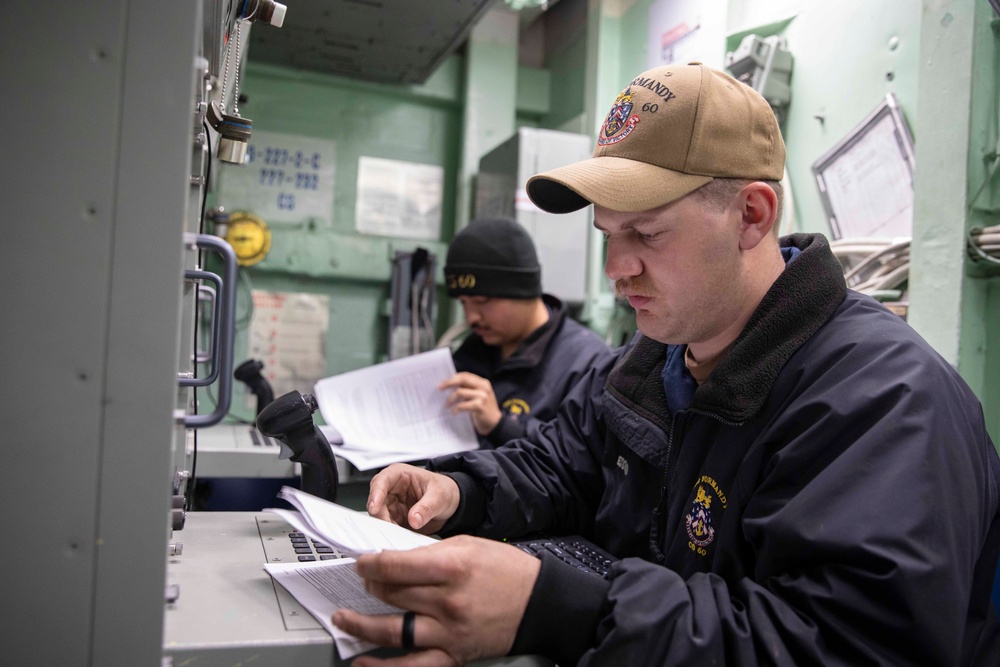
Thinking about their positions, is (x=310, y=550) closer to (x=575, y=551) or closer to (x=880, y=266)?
(x=575, y=551)

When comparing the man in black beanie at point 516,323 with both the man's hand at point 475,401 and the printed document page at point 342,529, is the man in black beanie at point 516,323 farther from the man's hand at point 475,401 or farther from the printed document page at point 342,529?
the printed document page at point 342,529

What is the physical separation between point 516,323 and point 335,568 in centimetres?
139

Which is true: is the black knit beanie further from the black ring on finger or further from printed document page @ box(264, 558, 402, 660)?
the black ring on finger

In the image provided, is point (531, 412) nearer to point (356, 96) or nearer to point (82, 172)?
point (82, 172)

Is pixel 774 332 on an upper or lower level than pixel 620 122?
lower

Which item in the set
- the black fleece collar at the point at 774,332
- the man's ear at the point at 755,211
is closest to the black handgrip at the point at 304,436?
the black fleece collar at the point at 774,332

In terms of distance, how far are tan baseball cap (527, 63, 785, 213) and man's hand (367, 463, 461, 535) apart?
0.50 meters

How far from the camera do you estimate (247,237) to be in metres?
2.96

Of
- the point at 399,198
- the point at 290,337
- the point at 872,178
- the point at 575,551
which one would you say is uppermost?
the point at 399,198

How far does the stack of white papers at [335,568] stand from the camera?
710 millimetres

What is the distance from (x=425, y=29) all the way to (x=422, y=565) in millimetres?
2261

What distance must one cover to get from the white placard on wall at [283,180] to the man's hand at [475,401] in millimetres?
1510

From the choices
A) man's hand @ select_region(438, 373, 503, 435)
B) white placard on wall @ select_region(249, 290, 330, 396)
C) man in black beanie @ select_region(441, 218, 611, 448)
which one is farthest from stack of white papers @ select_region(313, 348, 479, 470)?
white placard on wall @ select_region(249, 290, 330, 396)

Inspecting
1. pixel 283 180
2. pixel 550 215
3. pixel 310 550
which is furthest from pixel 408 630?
pixel 283 180
